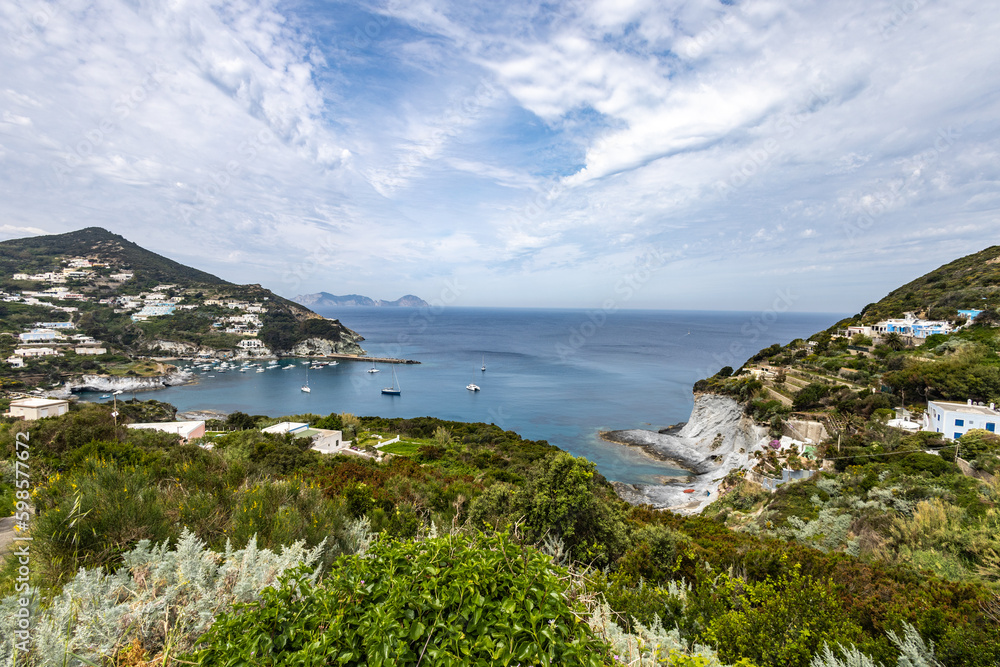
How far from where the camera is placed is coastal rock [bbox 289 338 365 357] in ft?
257

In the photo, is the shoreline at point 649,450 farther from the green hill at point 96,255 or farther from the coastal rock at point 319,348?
the green hill at point 96,255

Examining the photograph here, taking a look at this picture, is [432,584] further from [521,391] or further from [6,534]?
[521,391]

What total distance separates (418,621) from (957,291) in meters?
54.0

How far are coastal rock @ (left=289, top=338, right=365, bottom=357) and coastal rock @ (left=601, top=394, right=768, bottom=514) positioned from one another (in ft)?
211

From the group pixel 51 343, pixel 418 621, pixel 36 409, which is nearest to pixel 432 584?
pixel 418 621

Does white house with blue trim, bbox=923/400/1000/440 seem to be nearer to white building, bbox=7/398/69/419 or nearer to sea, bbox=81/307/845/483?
sea, bbox=81/307/845/483

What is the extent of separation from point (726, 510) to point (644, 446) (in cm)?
1454

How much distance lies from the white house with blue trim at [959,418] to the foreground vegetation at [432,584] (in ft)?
46.0

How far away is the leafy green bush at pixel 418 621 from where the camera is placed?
160 cm

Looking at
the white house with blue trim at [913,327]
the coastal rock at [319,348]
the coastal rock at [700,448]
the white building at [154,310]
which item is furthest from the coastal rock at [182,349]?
the white house with blue trim at [913,327]

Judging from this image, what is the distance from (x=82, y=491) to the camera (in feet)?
11.2

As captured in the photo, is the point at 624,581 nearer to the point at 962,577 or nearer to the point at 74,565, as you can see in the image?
the point at 74,565

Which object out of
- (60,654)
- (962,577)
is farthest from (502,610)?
(962,577)

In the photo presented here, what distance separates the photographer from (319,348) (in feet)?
261
